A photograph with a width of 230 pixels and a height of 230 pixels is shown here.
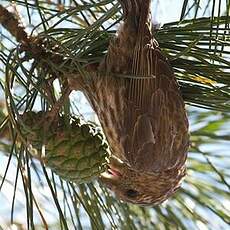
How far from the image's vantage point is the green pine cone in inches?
23.7

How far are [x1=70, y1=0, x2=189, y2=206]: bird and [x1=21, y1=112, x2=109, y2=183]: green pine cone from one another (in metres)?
0.05

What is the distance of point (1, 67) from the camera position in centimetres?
94

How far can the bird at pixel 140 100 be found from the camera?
532 mm

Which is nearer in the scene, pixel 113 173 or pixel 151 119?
pixel 151 119

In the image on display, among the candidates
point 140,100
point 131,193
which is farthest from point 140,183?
point 140,100

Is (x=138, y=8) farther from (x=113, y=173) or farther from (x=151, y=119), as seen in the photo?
(x=113, y=173)

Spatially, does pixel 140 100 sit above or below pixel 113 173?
above

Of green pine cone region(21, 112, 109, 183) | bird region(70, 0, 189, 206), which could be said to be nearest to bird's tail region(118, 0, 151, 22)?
bird region(70, 0, 189, 206)

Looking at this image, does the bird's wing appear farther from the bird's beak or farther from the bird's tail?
the bird's beak

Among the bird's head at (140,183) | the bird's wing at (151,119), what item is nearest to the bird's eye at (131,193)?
the bird's head at (140,183)

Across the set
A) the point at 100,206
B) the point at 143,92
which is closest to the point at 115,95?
the point at 143,92

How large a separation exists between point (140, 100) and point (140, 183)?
0.13 m

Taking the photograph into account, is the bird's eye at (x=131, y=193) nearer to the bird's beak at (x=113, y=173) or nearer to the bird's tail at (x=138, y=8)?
the bird's beak at (x=113, y=173)

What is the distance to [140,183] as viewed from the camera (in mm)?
632
